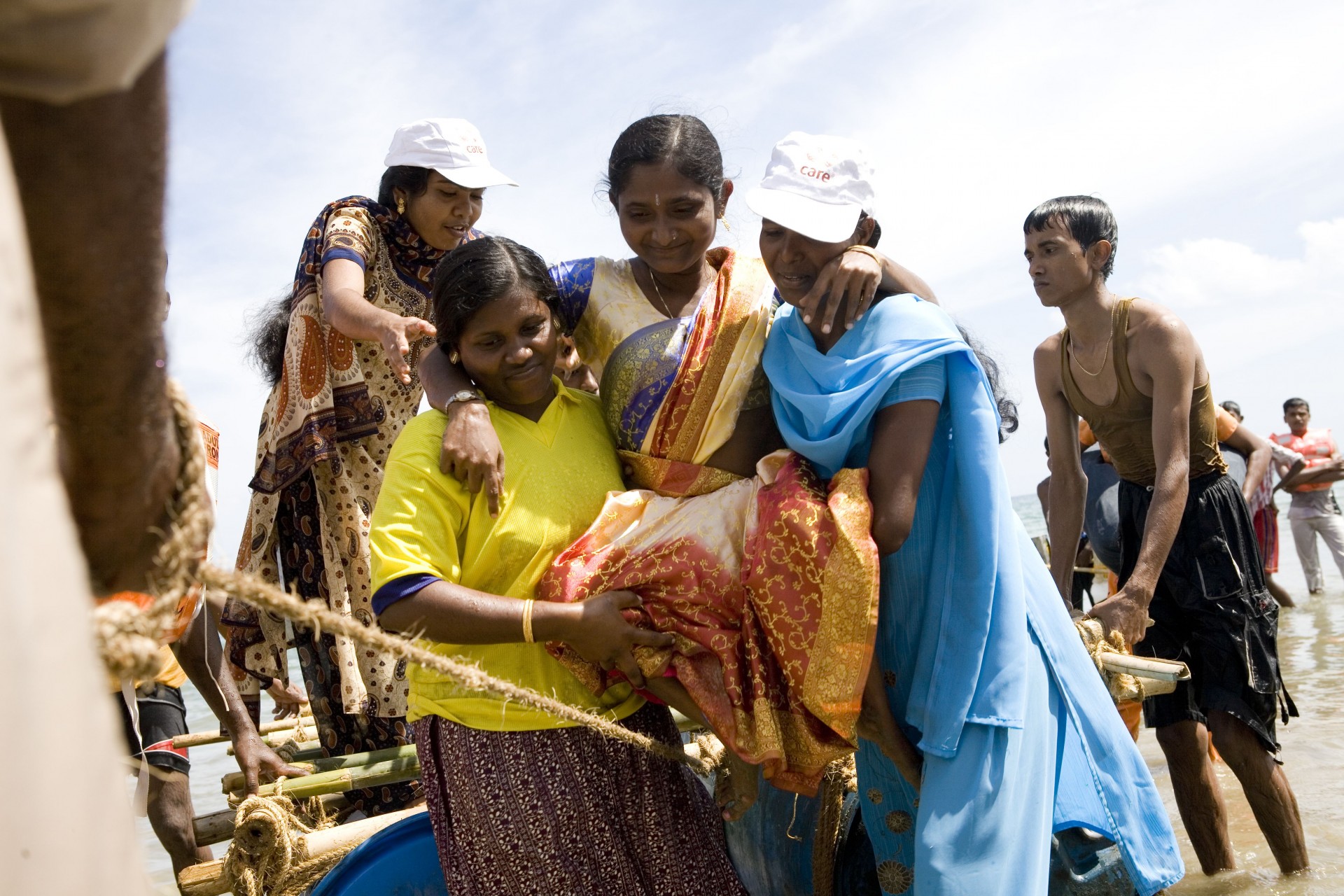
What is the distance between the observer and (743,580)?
2336 millimetres

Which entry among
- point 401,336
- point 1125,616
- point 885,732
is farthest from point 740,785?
point 1125,616

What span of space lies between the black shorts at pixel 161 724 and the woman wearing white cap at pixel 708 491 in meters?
2.75

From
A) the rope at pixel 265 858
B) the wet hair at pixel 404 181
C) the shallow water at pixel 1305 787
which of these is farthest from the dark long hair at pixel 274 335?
the shallow water at pixel 1305 787

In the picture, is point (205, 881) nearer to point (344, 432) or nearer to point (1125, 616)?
point (344, 432)

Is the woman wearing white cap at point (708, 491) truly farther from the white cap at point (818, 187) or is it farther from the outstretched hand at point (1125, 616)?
the outstretched hand at point (1125, 616)

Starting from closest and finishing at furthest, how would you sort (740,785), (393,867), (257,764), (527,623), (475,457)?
(527,623) < (475,457) < (740,785) < (393,867) < (257,764)

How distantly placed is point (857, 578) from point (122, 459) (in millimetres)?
1539

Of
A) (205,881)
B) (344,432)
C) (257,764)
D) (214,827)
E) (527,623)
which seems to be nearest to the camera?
(527,623)

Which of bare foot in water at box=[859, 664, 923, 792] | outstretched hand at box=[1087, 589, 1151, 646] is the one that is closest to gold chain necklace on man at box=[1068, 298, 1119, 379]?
outstretched hand at box=[1087, 589, 1151, 646]

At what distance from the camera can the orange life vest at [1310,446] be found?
12617mm

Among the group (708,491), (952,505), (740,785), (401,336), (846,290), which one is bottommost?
(740,785)

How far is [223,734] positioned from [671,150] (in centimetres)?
309

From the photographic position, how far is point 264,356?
394cm

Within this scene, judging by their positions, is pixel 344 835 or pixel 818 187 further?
pixel 344 835
